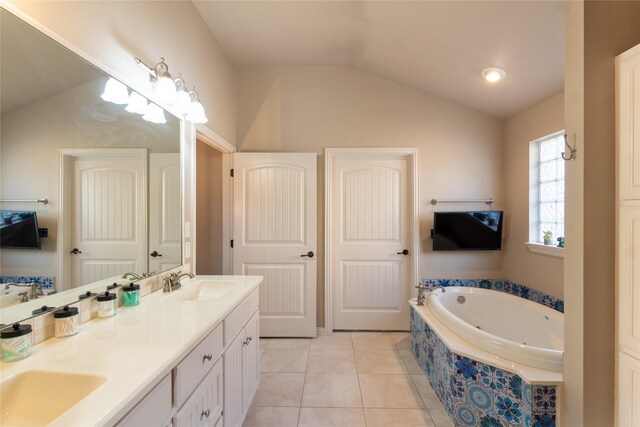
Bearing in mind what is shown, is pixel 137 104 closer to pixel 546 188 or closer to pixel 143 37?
pixel 143 37

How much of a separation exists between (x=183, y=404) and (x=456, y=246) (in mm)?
2781

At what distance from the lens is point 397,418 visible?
5.98 ft

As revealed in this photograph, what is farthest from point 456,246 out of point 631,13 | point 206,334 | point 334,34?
point 206,334

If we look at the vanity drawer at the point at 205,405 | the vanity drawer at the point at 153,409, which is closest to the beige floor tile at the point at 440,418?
the vanity drawer at the point at 205,405

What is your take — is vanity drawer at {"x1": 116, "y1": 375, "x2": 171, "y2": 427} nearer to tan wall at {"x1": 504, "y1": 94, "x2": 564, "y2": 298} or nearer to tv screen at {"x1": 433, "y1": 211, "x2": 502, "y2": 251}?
tv screen at {"x1": 433, "y1": 211, "x2": 502, "y2": 251}

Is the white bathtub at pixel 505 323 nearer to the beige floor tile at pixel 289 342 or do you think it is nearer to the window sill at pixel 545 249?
the window sill at pixel 545 249

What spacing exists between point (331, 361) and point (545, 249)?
2.18 m

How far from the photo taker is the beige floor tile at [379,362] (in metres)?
2.36

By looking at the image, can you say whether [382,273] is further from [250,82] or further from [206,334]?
[250,82]

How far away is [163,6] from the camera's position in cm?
174

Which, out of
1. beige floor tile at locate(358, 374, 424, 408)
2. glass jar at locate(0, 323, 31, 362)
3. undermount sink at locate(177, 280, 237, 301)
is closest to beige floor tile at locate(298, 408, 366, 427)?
beige floor tile at locate(358, 374, 424, 408)

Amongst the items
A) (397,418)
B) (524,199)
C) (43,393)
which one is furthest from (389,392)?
(524,199)

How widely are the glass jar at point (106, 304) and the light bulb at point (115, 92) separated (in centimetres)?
89

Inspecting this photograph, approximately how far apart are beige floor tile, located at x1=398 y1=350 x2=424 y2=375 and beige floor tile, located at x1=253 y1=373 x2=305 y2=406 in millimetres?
909
